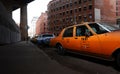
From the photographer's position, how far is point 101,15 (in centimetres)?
7950

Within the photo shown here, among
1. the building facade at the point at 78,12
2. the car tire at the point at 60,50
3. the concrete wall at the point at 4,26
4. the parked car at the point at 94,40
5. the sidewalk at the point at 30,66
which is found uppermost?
the building facade at the point at 78,12

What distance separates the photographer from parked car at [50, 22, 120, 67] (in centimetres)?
Result: 714

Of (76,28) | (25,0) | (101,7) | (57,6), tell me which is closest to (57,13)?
(57,6)

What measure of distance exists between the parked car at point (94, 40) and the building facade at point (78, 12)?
57.5m

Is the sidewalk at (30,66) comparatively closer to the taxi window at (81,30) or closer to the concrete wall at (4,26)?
the taxi window at (81,30)

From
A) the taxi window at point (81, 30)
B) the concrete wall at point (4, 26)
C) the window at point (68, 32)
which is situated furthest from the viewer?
the concrete wall at point (4, 26)

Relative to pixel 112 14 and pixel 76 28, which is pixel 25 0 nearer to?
pixel 112 14

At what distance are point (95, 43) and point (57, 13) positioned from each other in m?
90.2

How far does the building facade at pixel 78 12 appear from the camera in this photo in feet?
247

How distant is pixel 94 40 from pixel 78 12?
74275mm

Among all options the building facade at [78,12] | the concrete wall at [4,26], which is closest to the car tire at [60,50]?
the concrete wall at [4,26]

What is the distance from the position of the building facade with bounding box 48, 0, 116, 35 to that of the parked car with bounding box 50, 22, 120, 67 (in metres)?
57.5

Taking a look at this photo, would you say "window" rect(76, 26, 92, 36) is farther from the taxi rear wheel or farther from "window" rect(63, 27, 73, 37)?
the taxi rear wheel

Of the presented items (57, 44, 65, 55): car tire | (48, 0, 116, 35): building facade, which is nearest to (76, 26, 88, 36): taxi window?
(57, 44, 65, 55): car tire
